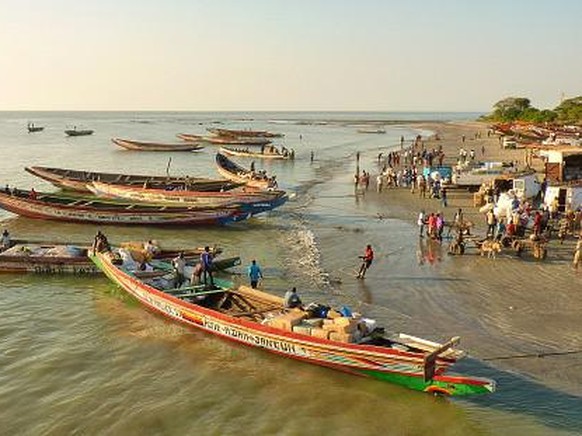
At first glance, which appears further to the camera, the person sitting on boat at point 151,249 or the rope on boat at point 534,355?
the person sitting on boat at point 151,249

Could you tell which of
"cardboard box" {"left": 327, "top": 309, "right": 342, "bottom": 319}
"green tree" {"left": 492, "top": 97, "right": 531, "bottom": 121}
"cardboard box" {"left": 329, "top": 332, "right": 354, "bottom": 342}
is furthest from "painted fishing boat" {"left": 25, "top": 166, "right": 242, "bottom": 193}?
"green tree" {"left": 492, "top": 97, "right": 531, "bottom": 121}

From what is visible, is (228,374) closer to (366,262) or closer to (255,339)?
(255,339)

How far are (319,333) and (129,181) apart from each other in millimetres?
Answer: 28418

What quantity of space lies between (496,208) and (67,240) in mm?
19168

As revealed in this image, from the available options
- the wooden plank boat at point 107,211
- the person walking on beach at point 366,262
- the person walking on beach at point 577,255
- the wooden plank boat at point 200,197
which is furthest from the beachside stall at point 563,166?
the person walking on beach at point 366,262

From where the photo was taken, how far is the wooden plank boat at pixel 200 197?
97.1 ft

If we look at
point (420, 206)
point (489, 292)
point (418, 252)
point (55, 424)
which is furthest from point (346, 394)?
point (420, 206)

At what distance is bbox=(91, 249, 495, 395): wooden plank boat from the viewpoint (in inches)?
467

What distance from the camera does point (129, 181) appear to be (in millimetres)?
39094

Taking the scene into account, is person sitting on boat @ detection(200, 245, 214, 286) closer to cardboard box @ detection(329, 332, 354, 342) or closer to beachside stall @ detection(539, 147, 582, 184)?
cardboard box @ detection(329, 332, 354, 342)

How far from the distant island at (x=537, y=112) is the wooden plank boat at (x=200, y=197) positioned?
57.2m

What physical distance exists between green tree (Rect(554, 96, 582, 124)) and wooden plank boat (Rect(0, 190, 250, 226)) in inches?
2435

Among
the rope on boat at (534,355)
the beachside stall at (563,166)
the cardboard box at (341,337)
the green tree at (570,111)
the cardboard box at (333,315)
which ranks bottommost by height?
the rope on boat at (534,355)

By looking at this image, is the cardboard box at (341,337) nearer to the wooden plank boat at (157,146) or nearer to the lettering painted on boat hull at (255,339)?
the lettering painted on boat hull at (255,339)
